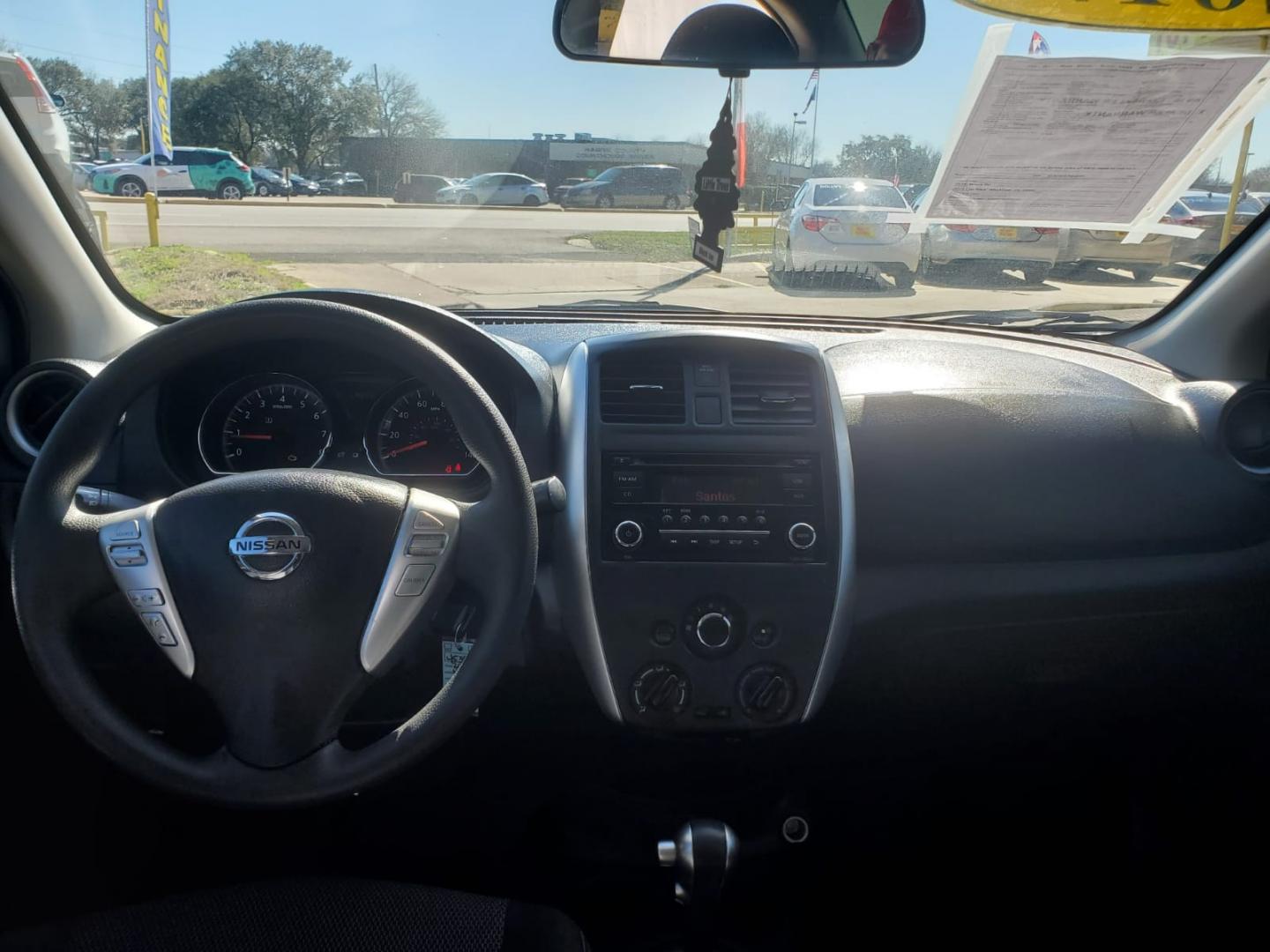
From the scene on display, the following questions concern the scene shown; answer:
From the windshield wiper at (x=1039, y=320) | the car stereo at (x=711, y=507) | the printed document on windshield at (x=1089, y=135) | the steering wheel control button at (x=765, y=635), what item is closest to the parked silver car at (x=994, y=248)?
the printed document on windshield at (x=1089, y=135)

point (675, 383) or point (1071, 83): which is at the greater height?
Answer: point (1071, 83)

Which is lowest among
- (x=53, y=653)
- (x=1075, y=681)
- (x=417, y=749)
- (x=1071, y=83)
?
(x=1075, y=681)

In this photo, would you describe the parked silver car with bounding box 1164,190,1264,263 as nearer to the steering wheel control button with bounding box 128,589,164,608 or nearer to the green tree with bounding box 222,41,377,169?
the green tree with bounding box 222,41,377,169

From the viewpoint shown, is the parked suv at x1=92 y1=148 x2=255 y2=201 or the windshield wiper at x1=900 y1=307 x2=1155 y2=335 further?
the windshield wiper at x1=900 y1=307 x2=1155 y2=335

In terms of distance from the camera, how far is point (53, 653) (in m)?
1.58

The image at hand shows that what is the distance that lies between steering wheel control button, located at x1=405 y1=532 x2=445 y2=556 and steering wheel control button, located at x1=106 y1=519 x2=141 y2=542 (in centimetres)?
40

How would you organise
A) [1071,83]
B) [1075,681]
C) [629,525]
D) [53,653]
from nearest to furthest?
[53,653], [629,525], [1071,83], [1075,681]

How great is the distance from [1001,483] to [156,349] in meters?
1.78

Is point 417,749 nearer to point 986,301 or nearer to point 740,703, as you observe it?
point 740,703

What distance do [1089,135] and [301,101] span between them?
1.80m

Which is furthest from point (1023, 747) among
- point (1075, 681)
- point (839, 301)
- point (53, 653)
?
point (53, 653)

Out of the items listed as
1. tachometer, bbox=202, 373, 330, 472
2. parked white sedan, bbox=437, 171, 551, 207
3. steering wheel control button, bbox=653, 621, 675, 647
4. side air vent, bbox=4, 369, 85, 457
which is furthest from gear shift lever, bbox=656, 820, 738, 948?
side air vent, bbox=4, 369, 85, 457

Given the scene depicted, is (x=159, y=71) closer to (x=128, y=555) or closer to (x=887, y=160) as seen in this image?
(x=128, y=555)

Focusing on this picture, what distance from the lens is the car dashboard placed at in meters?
2.19
